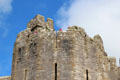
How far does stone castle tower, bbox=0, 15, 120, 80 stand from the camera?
16.8 metres

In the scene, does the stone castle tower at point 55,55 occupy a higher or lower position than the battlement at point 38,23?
lower

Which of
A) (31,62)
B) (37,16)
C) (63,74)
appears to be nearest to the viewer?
(63,74)

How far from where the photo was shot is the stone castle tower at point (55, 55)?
16.8 metres

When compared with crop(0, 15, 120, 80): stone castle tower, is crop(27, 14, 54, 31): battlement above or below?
above

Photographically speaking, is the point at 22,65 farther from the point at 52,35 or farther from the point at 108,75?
the point at 108,75

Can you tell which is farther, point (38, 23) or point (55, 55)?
point (38, 23)

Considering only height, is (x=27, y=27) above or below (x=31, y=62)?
above

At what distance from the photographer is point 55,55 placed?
1711 cm

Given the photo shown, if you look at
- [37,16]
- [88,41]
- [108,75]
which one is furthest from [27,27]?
[108,75]

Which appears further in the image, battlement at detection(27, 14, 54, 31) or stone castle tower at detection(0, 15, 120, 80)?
battlement at detection(27, 14, 54, 31)

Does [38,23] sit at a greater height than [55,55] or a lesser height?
greater

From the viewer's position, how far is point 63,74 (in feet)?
54.2

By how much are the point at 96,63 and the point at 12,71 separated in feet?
18.6

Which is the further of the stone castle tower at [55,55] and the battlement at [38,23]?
the battlement at [38,23]
